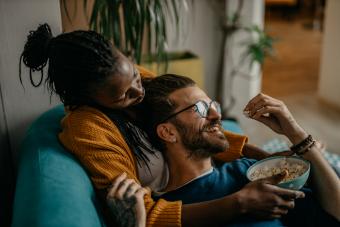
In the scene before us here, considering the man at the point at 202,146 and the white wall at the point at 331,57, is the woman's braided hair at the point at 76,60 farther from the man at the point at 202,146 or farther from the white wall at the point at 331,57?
the white wall at the point at 331,57

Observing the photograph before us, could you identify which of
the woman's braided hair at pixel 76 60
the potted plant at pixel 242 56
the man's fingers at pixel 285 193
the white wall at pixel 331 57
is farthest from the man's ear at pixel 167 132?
the white wall at pixel 331 57

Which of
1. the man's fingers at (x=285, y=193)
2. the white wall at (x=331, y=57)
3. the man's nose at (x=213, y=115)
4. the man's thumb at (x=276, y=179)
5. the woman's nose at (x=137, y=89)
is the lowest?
the white wall at (x=331, y=57)

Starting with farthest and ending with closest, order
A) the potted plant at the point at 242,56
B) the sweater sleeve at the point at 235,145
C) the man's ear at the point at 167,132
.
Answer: the potted plant at the point at 242,56, the sweater sleeve at the point at 235,145, the man's ear at the point at 167,132

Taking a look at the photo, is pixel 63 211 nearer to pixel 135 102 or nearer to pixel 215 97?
pixel 135 102

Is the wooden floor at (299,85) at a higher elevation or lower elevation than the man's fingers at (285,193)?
lower

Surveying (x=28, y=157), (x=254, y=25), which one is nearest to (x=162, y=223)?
(x=28, y=157)

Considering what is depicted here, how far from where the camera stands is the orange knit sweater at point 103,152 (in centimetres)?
128

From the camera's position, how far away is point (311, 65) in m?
4.95

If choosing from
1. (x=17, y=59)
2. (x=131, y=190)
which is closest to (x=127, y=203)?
(x=131, y=190)

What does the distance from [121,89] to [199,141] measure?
0.30m

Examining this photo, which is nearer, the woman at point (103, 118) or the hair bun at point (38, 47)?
the woman at point (103, 118)

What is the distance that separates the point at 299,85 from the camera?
436cm

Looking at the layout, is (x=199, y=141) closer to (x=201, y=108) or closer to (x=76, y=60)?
(x=201, y=108)

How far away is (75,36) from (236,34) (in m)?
2.18
